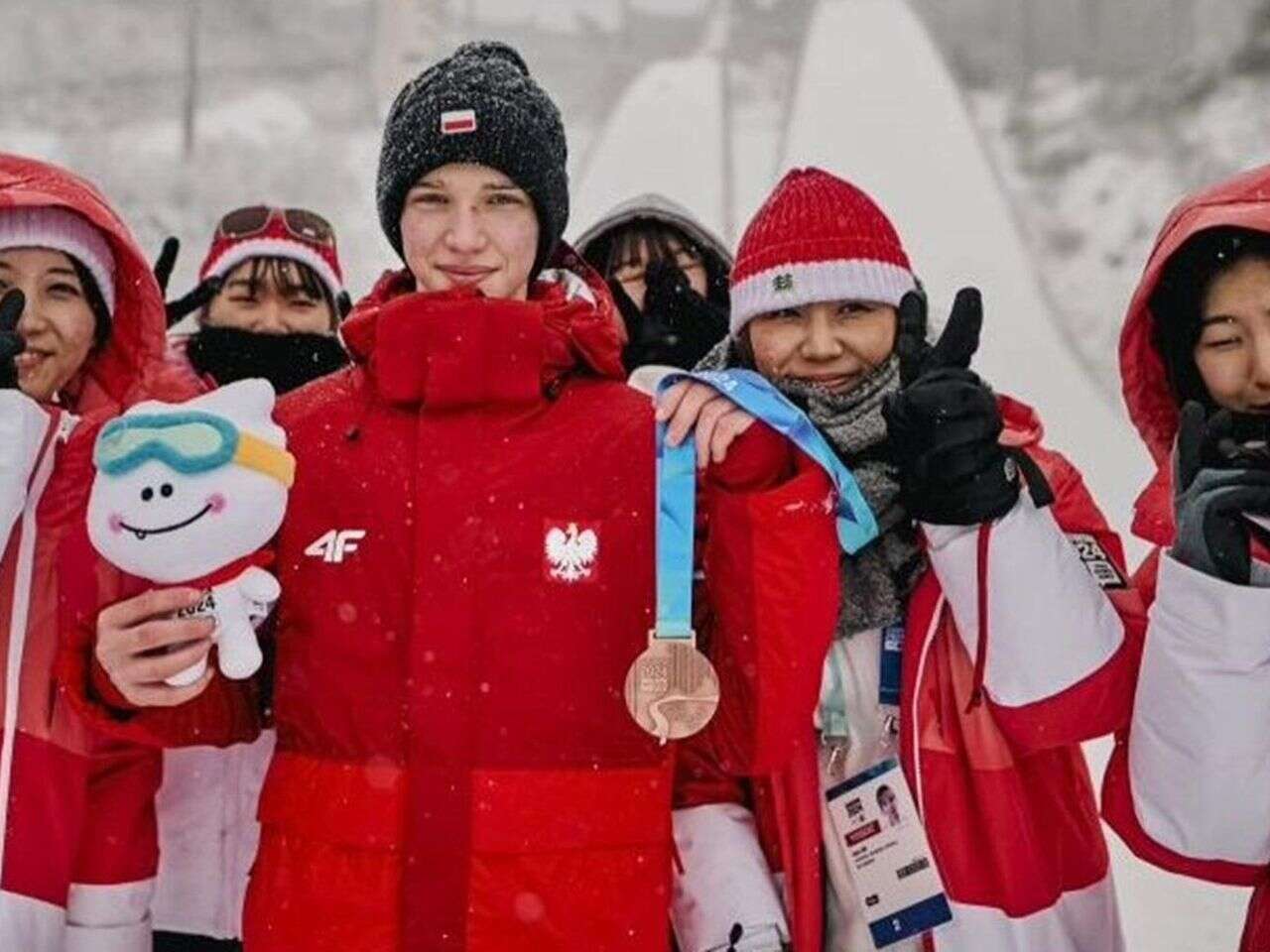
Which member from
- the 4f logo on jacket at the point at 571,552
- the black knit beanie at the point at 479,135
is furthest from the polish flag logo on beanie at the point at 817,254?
the 4f logo on jacket at the point at 571,552

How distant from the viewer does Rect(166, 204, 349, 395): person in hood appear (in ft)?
7.79

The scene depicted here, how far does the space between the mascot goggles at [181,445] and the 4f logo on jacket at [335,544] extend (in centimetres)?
15

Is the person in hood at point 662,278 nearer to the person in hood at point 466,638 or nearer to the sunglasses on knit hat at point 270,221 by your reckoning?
the sunglasses on knit hat at point 270,221

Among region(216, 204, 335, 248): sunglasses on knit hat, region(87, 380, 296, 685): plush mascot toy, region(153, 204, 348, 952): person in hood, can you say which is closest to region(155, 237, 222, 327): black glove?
region(153, 204, 348, 952): person in hood

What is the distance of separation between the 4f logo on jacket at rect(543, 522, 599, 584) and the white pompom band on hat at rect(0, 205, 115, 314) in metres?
0.77

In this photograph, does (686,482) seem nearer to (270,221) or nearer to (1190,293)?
(1190,293)

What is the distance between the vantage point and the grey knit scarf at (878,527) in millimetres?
1523

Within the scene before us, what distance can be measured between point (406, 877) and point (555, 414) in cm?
47

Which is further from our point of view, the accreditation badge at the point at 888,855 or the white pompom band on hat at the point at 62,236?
the white pompom band on hat at the point at 62,236

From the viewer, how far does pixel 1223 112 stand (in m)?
5.87

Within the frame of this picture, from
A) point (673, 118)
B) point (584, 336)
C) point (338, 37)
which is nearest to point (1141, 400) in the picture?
point (584, 336)

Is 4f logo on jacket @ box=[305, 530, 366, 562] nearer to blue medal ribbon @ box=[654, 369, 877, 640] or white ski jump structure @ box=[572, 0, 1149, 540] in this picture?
blue medal ribbon @ box=[654, 369, 877, 640]

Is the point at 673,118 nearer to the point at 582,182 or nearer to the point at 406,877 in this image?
the point at 582,182

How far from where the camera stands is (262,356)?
2.36 metres
